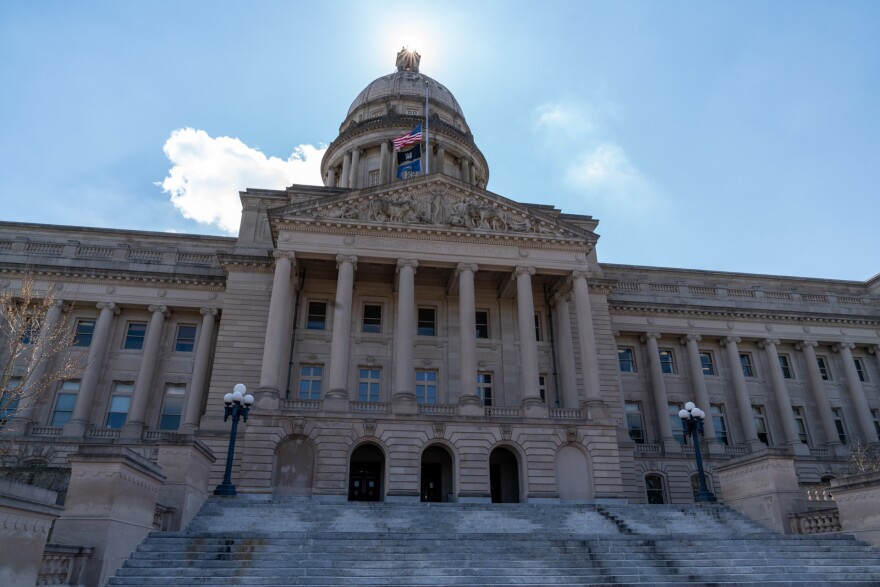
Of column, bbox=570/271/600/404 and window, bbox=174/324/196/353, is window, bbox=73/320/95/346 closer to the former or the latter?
window, bbox=174/324/196/353

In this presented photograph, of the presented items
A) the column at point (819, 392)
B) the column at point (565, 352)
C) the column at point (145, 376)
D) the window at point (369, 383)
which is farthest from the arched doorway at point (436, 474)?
the column at point (819, 392)

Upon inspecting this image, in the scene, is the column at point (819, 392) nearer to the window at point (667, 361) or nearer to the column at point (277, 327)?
the window at point (667, 361)

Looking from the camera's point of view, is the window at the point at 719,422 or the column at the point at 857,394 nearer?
the window at the point at 719,422

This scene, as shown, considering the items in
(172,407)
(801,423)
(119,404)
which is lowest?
(172,407)

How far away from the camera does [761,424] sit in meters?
41.3

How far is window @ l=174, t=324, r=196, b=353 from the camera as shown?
36344 millimetres

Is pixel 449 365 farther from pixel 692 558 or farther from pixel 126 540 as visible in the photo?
pixel 126 540

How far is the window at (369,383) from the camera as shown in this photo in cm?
3253

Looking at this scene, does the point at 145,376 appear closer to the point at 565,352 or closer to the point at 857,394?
the point at 565,352

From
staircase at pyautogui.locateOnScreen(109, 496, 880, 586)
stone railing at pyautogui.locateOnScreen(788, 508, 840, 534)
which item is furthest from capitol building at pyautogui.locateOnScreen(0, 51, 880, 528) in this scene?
stone railing at pyautogui.locateOnScreen(788, 508, 840, 534)

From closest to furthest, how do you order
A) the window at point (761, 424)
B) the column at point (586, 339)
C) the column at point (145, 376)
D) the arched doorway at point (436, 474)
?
1. the column at point (586, 339)
2. the arched doorway at point (436, 474)
3. the column at point (145, 376)
4. the window at point (761, 424)

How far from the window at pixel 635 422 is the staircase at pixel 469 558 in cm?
2176

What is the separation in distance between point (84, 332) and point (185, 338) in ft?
19.2

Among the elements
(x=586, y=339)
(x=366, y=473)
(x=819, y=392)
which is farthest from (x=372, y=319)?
(x=819, y=392)
